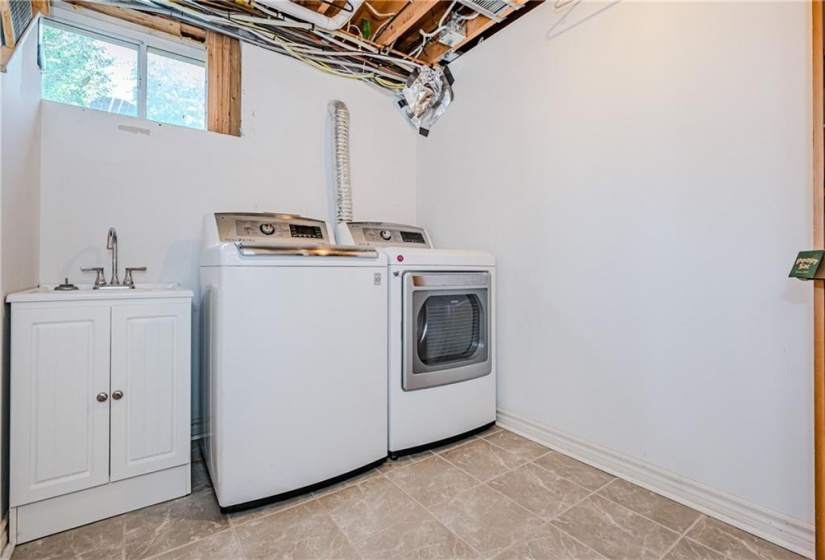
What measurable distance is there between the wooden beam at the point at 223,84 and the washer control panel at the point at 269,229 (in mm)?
655

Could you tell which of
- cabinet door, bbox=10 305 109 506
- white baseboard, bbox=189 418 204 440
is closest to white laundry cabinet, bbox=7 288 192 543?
cabinet door, bbox=10 305 109 506

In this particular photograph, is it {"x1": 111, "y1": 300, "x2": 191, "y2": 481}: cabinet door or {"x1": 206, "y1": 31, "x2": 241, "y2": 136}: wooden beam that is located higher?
{"x1": 206, "y1": 31, "x2": 241, "y2": 136}: wooden beam

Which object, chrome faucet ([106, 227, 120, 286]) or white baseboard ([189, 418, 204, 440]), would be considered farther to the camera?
white baseboard ([189, 418, 204, 440])

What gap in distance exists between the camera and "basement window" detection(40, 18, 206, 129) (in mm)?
1915

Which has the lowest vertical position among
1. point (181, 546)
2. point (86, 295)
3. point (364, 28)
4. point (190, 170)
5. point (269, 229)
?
point (181, 546)

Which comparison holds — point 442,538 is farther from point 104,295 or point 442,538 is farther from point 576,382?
point 104,295

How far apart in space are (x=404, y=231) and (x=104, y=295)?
1651 millimetres

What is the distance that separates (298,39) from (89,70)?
1.14 m

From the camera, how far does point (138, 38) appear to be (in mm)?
2115

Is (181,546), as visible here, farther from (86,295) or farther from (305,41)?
(305,41)

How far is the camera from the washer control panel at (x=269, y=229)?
1891 mm

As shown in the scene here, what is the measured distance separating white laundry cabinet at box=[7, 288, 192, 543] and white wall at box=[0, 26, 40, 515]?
7cm

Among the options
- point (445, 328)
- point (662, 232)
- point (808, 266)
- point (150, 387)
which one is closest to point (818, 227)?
point (808, 266)

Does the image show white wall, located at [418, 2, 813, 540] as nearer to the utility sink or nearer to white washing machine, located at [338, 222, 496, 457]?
white washing machine, located at [338, 222, 496, 457]
